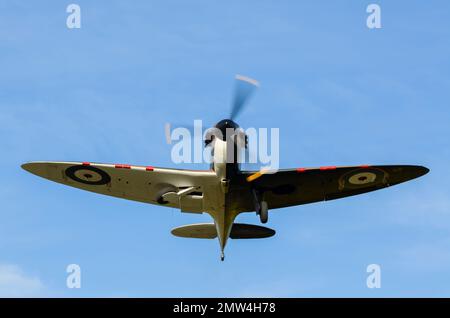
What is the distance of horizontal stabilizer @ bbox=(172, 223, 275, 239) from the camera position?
27766 millimetres

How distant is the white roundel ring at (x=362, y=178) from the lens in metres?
28.0

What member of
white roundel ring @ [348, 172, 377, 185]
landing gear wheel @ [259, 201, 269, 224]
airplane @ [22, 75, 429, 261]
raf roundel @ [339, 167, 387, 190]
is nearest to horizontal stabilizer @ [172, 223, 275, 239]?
airplane @ [22, 75, 429, 261]

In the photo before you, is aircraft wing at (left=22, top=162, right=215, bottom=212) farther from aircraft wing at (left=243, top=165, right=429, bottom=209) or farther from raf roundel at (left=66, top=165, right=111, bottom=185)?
aircraft wing at (left=243, top=165, right=429, bottom=209)

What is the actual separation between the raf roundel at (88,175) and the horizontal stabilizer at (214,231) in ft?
10.2

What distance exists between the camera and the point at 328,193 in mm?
28625

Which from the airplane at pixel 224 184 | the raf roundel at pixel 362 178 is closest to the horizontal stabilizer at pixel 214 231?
the airplane at pixel 224 184

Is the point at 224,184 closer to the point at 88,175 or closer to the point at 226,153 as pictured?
the point at 226,153

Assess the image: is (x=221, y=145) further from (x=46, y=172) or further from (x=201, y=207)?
(x=46, y=172)

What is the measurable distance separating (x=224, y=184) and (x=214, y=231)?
2966mm

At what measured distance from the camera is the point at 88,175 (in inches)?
1129
